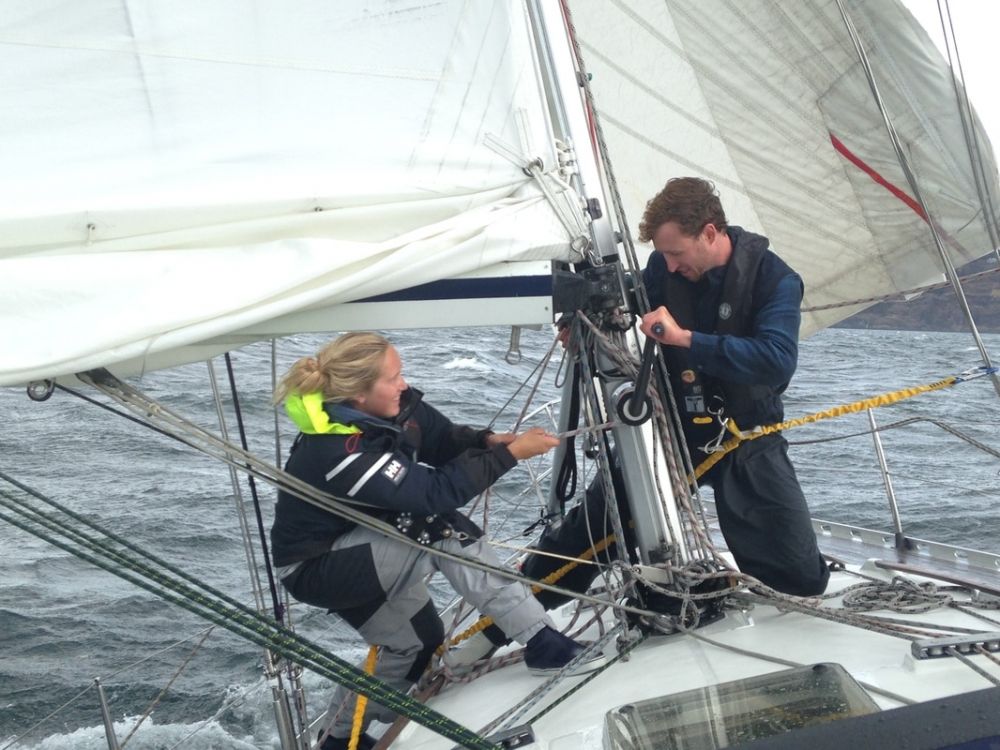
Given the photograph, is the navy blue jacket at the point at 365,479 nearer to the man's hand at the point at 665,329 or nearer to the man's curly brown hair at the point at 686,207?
the man's hand at the point at 665,329

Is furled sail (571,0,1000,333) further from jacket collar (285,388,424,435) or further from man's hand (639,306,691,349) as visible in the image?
jacket collar (285,388,424,435)

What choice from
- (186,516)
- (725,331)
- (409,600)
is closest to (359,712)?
(409,600)

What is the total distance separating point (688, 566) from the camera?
276 cm

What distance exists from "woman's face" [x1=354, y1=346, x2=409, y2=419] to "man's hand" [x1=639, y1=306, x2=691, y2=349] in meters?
0.59

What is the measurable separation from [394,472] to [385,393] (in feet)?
0.69

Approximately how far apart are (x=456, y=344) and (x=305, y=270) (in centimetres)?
1157

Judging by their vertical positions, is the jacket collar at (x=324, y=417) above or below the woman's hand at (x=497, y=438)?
above

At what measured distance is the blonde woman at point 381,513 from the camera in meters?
2.44

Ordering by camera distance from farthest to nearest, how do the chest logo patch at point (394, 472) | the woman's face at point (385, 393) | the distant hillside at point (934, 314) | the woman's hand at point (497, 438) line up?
1. the distant hillside at point (934, 314)
2. the woman's hand at point (497, 438)
3. the woman's face at point (385, 393)
4. the chest logo patch at point (394, 472)

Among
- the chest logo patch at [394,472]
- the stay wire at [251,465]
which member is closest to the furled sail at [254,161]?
the stay wire at [251,465]

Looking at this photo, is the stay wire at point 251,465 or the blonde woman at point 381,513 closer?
the stay wire at point 251,465

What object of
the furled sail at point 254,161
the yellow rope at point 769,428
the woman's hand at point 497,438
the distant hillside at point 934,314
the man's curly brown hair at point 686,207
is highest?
the furled sail at point 254,161

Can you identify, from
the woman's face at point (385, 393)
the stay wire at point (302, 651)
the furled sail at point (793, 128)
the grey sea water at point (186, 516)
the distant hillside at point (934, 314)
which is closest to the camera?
the stay wire at point (302, 651)

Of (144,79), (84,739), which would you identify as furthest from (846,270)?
(84,739)
